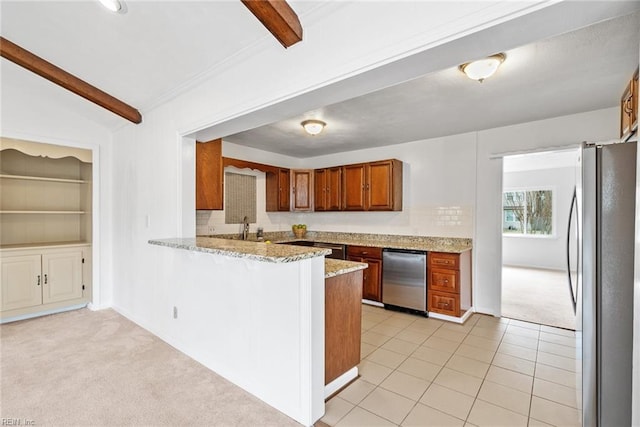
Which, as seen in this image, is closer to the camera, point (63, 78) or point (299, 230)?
point (63, 78)

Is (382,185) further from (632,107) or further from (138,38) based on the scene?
(138,38)

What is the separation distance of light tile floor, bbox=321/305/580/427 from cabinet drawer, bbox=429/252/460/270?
0.71m

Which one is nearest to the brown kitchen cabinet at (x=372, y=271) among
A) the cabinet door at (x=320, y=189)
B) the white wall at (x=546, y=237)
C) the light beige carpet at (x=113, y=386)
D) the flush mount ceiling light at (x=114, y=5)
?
the cabinet door at (x=320, y=189)

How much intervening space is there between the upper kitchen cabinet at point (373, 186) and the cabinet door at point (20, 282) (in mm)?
4261

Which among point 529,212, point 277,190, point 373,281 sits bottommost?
point 373,281

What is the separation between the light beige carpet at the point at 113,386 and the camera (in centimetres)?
191

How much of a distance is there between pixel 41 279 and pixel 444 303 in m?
5.11

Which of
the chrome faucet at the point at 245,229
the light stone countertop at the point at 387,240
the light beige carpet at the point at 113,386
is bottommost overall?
the light beige carpet at the point at 113,386

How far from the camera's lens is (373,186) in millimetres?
4582

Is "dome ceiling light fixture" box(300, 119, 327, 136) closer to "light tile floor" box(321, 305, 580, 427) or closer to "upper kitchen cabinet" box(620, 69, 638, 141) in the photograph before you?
"light tile floor" box(321, 305, 580, 427)

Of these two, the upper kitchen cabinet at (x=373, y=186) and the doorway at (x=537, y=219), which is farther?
the doorway at (x=537, y=219)

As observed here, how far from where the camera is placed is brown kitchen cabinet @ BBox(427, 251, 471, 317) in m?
3.61

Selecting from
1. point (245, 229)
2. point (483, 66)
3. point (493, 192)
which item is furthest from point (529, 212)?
point (245, 229)

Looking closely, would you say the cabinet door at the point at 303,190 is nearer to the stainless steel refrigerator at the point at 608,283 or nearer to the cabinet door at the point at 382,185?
the cabinet door at the point at 382,185
